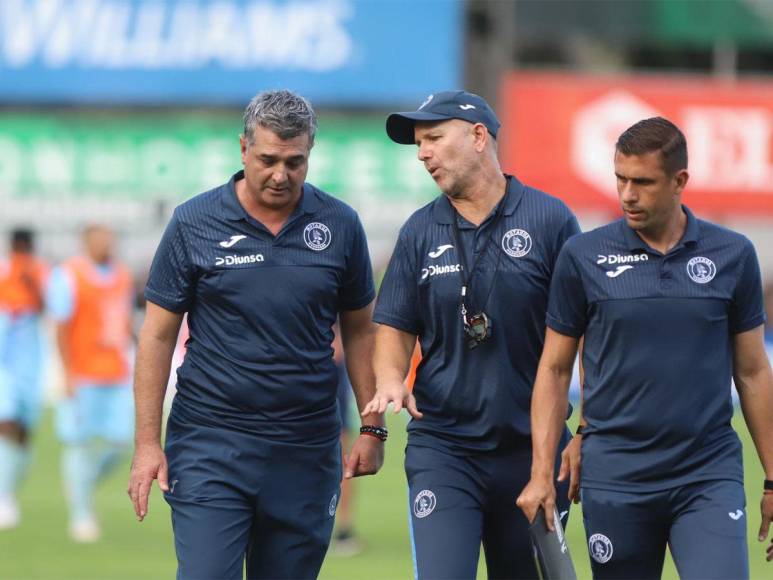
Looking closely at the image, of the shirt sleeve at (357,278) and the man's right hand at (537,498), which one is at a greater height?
the shirt sleeve at (357,278)

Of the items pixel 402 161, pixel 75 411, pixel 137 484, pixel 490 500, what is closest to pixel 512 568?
pixel 490 500

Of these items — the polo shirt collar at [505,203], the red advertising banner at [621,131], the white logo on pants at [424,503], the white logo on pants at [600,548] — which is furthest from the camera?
the red advertising banner at [621,131]

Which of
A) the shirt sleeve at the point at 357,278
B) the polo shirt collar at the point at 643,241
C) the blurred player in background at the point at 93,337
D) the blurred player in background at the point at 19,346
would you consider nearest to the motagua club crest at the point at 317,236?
the shirt sleeve at the point at 357,278

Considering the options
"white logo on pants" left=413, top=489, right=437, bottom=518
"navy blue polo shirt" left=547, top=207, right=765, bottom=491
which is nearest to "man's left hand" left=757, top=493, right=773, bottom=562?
"navy blue polo shirt" left=547, top=207, right=765, bottom=491

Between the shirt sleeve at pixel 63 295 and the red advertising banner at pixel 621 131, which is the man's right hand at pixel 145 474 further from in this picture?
the red advertising banner at pixel 621 131

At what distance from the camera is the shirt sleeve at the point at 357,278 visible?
639cm

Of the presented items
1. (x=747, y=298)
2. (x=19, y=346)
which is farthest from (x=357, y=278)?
(x=19, y=346)

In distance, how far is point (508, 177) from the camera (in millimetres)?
6348

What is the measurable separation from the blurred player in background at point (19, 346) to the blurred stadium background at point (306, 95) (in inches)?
464

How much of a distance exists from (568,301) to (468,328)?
0.46m

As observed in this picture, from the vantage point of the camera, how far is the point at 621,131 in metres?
25.0

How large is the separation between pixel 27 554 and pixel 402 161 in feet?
49.3

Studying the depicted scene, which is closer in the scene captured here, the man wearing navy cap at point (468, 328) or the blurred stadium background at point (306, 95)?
the man wearing navy cap at point (468, 328)

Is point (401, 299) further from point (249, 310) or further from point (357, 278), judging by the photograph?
point (249, 310)
